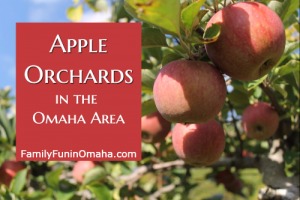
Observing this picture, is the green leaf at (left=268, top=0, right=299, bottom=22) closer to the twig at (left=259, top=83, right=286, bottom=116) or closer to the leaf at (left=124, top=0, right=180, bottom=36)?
the twig at (left=259, top=83, right=286, bottom=116)

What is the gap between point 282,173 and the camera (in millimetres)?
1305

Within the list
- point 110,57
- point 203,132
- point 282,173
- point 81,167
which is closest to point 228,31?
point 203,132

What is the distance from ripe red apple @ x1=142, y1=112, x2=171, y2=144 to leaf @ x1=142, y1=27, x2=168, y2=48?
67cm

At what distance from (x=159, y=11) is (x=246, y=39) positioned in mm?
200

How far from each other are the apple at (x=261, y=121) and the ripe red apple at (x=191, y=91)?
0.60 metres

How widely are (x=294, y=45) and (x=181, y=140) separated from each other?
1.70 feet

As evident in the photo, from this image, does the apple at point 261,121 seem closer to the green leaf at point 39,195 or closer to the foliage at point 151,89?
the foliage at point 151,89

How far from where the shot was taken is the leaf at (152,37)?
2.53 feet

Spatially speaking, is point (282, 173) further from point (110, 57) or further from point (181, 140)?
point (110, 57)

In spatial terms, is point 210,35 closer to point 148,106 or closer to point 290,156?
point 148,106

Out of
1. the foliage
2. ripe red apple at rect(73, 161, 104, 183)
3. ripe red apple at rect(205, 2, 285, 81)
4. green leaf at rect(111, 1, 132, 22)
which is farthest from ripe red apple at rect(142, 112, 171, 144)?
ripe red apple at rect(205, 2, 285, 81)

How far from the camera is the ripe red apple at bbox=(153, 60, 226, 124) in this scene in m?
0.65

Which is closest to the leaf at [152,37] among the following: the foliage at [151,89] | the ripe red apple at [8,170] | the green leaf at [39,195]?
the foliage at [151,89]

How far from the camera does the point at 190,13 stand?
59 cm
